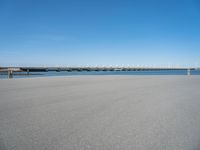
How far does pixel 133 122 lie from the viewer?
3.55 meters

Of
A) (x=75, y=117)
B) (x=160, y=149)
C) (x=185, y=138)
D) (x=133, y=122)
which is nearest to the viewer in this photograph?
(x=160, y=149)

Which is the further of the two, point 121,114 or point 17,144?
point 121,114

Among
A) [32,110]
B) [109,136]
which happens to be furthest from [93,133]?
[32,110]

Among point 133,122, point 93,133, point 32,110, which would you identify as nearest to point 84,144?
point 93,133

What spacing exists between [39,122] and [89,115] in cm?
108

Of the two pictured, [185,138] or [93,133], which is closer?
[185,138]

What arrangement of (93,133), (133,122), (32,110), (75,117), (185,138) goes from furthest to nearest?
1. (32,110)
2. (75,117)
3. (133,122)
4. (93,133)
5. (185,138)

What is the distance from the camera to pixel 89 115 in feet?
13.4

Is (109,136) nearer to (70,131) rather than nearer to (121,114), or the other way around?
(70,131)

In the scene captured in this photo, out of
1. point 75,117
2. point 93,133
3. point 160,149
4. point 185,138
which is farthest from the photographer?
point 75,117

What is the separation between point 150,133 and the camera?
9.75 ft

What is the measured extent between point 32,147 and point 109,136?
1.13m

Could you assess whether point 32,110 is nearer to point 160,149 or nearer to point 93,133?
point 93,133

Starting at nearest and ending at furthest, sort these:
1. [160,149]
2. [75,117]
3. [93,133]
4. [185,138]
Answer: [160,149] → [185,138] → [93,133] → [75,117]
